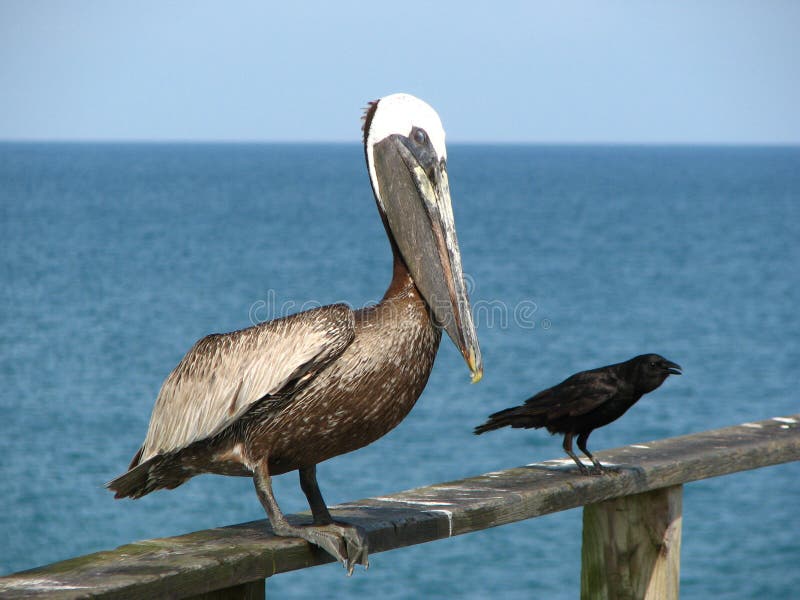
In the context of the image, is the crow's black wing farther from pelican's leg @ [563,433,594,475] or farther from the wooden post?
the wooden post

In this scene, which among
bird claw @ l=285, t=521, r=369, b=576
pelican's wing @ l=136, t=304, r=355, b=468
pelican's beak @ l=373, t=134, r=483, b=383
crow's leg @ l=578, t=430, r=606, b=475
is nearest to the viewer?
bird claw @ l=285, t=521, r=369, b=576

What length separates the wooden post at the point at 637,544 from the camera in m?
3.34

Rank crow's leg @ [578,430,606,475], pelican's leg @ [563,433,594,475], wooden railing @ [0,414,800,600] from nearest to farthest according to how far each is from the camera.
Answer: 1. wooden railing @ [0,414,800,600]
2. crow's leg @ [578,430,606,475]
3. pelican's leg @ [563,433,594,475]

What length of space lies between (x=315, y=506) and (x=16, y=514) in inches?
487

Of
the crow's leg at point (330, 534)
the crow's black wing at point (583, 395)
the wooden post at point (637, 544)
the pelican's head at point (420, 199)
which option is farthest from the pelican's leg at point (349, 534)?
the crow's black wing at point (583, 395)

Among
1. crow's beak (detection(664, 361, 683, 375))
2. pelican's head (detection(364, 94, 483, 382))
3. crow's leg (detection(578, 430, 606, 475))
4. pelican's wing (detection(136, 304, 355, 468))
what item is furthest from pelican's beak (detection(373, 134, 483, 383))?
crow's beak (detection(664, 361, 683, 375))

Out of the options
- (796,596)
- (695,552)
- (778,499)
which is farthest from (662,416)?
(796,596)

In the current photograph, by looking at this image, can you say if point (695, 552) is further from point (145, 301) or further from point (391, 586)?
point (145, 301)

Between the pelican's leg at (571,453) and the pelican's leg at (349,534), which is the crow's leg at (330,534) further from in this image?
the pelican's leg at (571,453)

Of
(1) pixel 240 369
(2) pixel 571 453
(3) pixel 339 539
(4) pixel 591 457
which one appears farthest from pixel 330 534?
(2) pixel 571 453

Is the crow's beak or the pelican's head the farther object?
the crow's beak

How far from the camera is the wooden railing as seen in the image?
2307mm

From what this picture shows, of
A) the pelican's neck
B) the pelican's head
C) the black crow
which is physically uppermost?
the pelican's head

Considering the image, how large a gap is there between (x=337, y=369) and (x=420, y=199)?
55 cm
